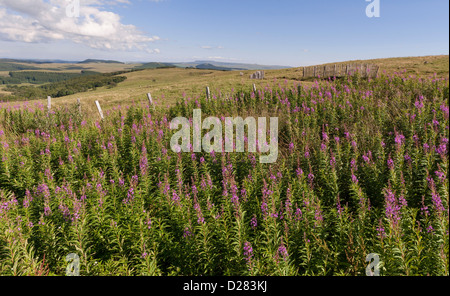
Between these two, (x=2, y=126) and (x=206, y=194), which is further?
(x=2, y=126)

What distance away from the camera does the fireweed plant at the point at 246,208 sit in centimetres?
391

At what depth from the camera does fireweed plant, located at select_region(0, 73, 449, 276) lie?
3906 millimetres

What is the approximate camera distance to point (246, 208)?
5457 millimetres

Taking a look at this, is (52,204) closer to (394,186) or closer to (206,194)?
(206,194)

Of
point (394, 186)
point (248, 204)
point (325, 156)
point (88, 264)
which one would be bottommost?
point (88, 264)

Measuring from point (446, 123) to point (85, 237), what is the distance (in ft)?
31.2

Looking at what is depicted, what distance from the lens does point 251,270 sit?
3459 mm

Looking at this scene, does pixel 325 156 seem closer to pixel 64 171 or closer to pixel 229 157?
pixel 229 157

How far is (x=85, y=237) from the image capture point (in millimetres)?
4582

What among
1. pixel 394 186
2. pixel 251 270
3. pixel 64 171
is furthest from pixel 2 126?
pixel 394 186
